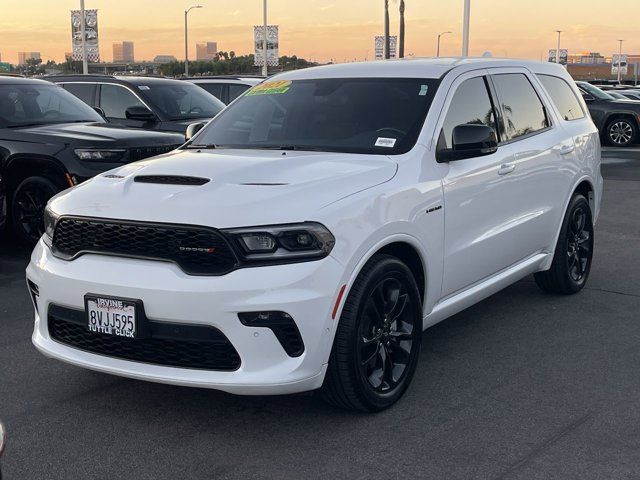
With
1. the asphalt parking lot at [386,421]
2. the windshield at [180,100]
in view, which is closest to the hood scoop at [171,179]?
the asphalt parking lot at [386,421]

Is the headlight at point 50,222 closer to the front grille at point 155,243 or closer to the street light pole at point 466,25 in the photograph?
the front grille at point 155,243

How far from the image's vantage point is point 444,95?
5141mm

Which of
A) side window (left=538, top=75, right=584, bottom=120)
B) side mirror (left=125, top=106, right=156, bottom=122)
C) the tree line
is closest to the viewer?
side window (left=538, top=75, right=584, bottom=120)

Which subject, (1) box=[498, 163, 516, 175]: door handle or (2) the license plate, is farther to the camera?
(1) box=[498, 163, 516, 175]: door handle

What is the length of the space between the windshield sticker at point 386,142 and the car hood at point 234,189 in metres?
0.16

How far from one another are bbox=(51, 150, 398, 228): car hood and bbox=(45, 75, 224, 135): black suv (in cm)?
709

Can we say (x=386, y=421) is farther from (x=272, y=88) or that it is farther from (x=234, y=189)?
(x=272, y=88)

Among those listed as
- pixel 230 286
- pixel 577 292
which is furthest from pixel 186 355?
pixel 577 292

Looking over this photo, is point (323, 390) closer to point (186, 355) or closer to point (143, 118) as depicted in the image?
point (186, 355)

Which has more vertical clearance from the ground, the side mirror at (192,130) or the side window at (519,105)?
the side window at (519,105)

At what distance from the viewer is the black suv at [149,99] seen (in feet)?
38.4

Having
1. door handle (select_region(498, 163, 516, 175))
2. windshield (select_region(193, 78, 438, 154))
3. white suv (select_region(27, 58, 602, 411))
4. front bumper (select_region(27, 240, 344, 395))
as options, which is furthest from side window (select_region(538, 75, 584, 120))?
front bumper (select_region(27, 240, 344, 395))

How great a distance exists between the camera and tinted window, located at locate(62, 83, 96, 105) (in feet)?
40.6

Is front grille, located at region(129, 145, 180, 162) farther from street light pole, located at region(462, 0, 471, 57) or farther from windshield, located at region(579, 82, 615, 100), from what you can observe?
street light pole, located at region(462, 0, 471, 57)
